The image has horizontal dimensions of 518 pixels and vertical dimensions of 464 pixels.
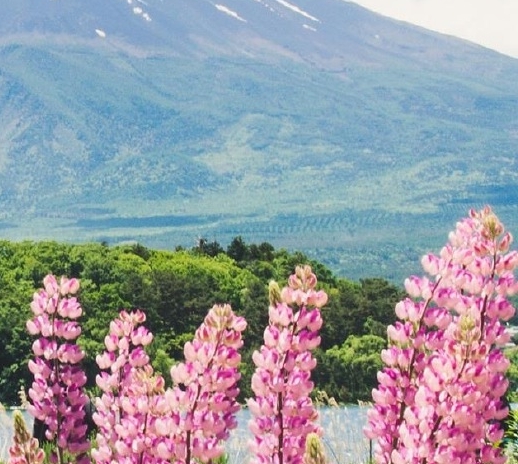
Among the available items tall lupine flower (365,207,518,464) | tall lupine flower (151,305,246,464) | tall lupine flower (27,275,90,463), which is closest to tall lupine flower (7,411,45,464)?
tall lupine flower (151,305,246,464)

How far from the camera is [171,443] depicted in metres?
3.44

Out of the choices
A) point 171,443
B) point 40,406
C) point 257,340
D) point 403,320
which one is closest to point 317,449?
point 171,443

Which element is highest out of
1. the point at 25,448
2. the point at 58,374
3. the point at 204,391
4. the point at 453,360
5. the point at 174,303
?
the point at 453,360

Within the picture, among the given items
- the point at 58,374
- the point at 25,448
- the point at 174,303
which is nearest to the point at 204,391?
the point at 25,448

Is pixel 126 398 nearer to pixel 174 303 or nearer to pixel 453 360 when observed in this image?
pixel 453 360

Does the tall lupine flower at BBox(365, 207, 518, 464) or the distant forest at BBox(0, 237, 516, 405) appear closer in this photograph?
the tall lupine flower at BBox(365, 207, 518, 464)

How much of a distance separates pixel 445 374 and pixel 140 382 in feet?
3.40

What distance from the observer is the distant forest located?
1830 cm

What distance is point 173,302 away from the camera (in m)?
21.9

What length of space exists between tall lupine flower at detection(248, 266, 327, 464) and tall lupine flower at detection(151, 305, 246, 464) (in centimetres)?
11

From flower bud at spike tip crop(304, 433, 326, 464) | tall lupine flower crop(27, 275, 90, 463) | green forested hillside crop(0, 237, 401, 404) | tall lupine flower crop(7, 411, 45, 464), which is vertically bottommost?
green forested hillside crop(0, 237, 401, 404)

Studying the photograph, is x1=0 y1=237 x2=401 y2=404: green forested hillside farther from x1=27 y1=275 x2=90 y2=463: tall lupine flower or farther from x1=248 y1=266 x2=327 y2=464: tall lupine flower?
x1=248 y1=266 x2=327 y2=464: tall lupine flower

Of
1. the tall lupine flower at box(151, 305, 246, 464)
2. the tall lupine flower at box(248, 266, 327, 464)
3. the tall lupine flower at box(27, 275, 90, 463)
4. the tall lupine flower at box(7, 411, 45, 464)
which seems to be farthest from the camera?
the tall lupine flower at box(27, 275, 90, 463)

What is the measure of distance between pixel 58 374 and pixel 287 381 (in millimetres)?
1065
